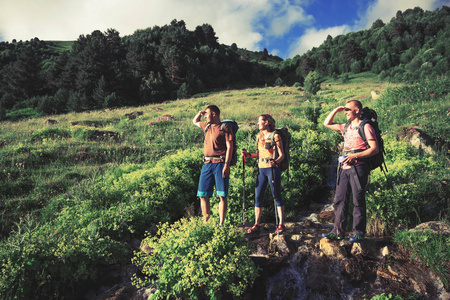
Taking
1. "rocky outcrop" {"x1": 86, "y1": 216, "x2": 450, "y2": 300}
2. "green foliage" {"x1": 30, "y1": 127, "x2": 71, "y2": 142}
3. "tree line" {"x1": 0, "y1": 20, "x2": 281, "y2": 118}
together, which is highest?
"tree line" {"x1": 0, "y1": 20, "x2": 281, "y2": 118}

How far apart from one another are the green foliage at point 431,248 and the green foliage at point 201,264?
107 inches

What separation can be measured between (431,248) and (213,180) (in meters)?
3.75

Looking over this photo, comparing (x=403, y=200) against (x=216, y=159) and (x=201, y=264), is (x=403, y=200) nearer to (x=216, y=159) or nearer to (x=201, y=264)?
(x=216, y=159)

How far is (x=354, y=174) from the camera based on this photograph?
4066mm

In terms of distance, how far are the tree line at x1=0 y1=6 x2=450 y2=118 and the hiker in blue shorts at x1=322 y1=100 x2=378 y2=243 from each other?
90.5 feet

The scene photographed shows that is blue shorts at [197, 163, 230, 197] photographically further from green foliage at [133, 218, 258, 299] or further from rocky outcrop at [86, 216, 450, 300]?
green foliage at [133, 218, 258, 299]

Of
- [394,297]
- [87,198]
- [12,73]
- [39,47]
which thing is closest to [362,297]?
[394,297]

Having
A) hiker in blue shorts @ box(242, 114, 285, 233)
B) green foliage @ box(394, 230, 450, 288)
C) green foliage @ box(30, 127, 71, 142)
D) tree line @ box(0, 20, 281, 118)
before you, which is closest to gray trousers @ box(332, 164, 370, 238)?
green foliage @ box(394, 230, 450, 288)

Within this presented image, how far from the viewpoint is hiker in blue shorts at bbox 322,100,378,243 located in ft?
13.1

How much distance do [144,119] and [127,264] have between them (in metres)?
13.8

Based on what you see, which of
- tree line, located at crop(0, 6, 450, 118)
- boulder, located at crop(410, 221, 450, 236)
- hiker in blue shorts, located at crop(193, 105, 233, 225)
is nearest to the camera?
boulder, located at crop(410, 221, 450, 236)

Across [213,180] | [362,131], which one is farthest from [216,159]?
[362,131]

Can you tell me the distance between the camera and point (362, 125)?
4.06 m

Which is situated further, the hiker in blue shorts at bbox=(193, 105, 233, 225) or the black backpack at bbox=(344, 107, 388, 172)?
the hiker in blue shorts at bbox=(193, 105, 233, 225)
